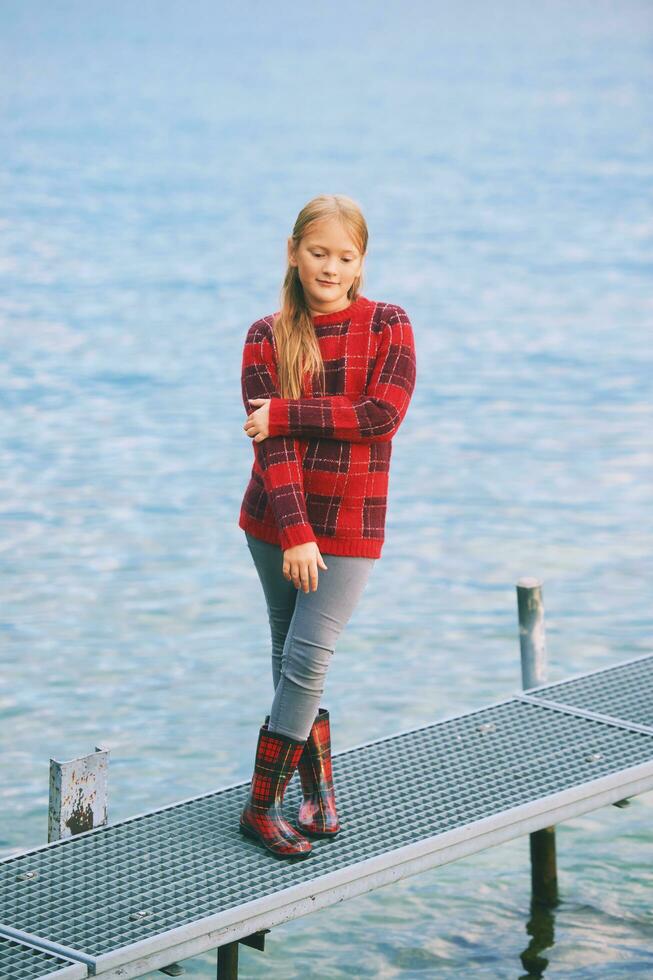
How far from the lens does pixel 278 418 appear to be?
5.08m

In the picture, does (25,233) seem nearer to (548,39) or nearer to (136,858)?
(136,858)

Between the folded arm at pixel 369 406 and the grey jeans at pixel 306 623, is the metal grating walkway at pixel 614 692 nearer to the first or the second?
the grey jeans at pixel 306 623

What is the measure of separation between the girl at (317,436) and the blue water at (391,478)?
195 centimetres

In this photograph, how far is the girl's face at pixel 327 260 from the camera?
5105 mm

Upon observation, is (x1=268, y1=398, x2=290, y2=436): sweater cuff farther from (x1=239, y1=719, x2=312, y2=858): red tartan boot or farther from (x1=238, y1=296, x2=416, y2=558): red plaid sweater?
(x1=239, y1=719, x2=312, y2=858): red tartan boot

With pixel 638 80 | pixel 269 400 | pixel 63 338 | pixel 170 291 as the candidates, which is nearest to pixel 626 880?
pixel 269 400

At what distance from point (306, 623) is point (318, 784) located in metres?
0.53

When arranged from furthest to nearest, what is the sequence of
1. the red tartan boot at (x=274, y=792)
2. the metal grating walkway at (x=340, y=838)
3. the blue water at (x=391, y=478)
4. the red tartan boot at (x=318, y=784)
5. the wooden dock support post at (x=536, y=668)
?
the blue water at (x=391, y=478) → the wooden dock support post at (x=536, y=668) → the red tartan boot at (x=318, y=784) → the red tartan boot at (x=274, y=792) → the metal grating walkway at (x=340, y=838)

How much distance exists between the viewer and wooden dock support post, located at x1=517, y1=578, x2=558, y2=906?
7.12m

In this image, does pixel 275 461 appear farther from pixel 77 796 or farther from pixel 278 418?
pixel 77 796

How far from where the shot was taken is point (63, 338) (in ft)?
63.5

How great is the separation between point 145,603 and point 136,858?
533 cm

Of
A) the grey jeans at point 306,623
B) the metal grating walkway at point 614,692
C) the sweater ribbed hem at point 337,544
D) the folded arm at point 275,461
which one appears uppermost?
the folded arm at point 275,461

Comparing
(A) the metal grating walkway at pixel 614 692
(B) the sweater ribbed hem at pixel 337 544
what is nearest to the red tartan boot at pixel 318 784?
(B) the sweater ribbed hem at pixel 337 544
